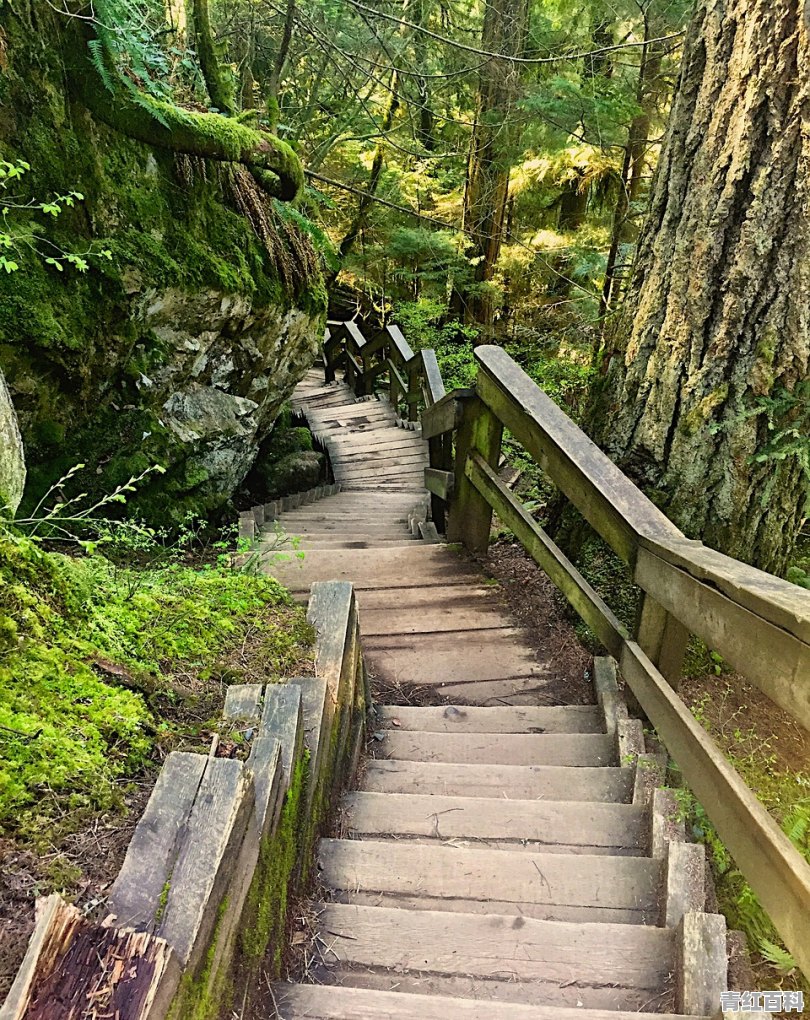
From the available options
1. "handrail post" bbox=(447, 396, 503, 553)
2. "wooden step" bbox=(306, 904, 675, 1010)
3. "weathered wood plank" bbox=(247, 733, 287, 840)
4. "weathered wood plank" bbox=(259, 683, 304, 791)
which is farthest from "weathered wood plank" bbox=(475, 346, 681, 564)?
"weathered wood plank" bbox=(247, 733, 287, 840)

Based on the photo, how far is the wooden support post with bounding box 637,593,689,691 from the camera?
2.28m

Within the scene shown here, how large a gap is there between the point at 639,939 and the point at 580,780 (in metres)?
0.67

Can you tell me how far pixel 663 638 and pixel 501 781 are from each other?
824 mm

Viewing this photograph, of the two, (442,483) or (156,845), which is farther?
(442,483)

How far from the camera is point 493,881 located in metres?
1.92

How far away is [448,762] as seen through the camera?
259 cm

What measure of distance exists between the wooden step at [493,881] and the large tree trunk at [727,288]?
5.27ft

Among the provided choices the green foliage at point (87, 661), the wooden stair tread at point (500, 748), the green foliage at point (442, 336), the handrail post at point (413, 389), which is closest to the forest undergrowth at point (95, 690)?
the green foliage at point (87, 661)

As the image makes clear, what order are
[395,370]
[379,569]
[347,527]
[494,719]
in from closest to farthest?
[494,719]
[379,569]
[347,527]
[395,370]

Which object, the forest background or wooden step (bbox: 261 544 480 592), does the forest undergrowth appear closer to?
the forest background

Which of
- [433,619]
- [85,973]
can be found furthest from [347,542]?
[85,973]

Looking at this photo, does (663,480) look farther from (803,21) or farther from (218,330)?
(218,330)

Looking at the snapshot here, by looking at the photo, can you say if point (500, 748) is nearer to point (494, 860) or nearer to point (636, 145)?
point (494, 860)

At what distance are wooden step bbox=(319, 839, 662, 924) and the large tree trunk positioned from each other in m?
1.61
